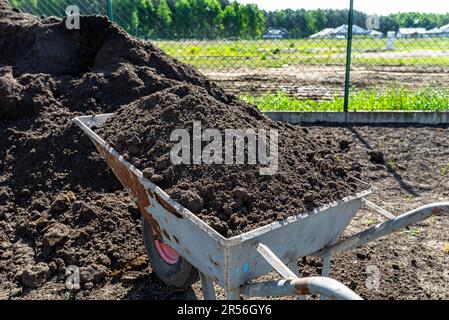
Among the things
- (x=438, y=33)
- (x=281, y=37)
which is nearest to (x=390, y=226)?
(x=281, y=37)

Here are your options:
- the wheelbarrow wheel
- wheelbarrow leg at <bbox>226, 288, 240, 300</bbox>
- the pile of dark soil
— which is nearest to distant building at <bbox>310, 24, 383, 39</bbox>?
the pile of dark soil

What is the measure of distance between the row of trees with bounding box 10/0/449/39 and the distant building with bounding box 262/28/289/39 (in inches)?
5.9

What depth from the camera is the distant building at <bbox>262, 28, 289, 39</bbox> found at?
1266 cm

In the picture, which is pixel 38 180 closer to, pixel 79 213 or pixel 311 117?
pixel 79 213

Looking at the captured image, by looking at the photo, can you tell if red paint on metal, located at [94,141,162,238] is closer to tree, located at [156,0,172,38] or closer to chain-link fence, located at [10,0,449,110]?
chain-link fence, located at [10,0,449,110]

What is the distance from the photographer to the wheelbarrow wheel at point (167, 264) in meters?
3.07

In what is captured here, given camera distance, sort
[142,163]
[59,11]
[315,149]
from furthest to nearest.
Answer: [59,11] < [315,149] < [142,163]

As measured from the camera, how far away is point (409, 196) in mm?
5152

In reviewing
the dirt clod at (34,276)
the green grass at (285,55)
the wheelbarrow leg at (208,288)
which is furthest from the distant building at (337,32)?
the wheelbarrow leg at (208,288)

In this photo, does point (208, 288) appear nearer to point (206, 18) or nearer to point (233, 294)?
point (233, 294)

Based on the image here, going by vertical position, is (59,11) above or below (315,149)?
above

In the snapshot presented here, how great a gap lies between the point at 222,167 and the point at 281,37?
34.9 feet
